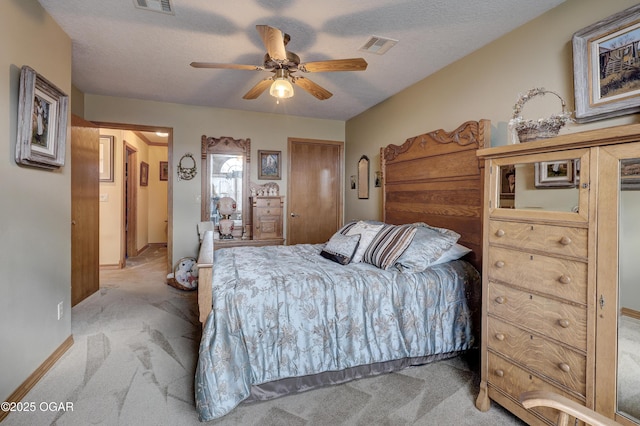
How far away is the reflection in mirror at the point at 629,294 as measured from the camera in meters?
1.25

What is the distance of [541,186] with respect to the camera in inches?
66.7

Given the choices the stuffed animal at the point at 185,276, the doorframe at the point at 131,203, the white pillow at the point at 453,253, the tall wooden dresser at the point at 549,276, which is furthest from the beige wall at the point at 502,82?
the doorframe at the point at 131,203

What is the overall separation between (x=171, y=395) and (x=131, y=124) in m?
3.54

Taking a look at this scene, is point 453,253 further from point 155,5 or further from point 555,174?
point 155,5

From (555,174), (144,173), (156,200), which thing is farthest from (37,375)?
(156,200)

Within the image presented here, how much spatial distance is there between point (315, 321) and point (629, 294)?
1.52 meters

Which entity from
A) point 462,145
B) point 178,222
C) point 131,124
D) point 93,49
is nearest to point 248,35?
point 93,49

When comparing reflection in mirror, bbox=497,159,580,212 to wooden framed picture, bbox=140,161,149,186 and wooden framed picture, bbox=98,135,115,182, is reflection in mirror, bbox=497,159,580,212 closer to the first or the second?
wooden framed picture, bbox=98,135,115,182

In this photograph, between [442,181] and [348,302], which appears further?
[442,181]

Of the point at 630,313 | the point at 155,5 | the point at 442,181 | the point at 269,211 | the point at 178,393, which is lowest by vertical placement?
the point at 178,393

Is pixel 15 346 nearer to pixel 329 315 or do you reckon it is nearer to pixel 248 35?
pixel 329 315

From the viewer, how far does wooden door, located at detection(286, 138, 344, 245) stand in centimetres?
490

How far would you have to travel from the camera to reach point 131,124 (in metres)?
4.15

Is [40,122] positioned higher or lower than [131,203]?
higher
